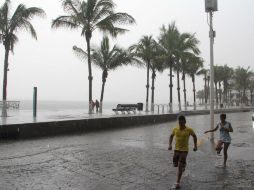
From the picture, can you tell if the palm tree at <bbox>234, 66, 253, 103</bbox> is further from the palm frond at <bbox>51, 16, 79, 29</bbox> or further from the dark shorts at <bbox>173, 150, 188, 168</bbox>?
the dark shorts at <bbox>173, 150, 188, 168</bbox>

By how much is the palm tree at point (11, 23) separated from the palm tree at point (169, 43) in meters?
18.8

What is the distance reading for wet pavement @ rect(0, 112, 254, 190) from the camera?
8188 mm

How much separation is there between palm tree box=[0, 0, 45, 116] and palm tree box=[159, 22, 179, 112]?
61.7 feet

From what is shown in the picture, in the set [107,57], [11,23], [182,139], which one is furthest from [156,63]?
[182,139]

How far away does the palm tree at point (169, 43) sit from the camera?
42.4 metres

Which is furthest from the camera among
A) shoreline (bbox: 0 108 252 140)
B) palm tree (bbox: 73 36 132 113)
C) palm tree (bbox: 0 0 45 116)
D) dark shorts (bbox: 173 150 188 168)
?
palm tree (bbox: 73 36 132 113)

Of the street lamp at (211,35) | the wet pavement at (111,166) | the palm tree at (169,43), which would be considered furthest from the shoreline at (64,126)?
the palm tree at (169,43)

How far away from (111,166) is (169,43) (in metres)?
33.4

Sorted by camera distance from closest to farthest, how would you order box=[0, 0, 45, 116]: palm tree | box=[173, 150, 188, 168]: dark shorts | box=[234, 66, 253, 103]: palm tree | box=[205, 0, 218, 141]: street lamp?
box=[173, 150, 188, 168]: dark shorts, box=[205, 0, 218, 141]: street lamp, box=[0, 0, 45, 116]: palm tree, box=[234, 66, 253, 103]: palm tree

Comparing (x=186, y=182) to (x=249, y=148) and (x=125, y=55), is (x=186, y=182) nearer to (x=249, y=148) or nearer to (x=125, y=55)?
(x=249, y=148)

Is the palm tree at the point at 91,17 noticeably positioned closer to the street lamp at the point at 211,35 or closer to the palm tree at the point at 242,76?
the street lamp at the point at 211,35

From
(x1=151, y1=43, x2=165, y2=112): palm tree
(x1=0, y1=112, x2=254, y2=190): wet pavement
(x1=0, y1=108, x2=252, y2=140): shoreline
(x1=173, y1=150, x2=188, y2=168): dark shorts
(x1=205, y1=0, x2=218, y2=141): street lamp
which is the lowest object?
(x1=0, y1=112, x2=254, y2=190): wet pavement

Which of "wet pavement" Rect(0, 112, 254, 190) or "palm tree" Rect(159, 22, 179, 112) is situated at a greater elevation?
"palm tree" Rect(159, 22, 179, 112)

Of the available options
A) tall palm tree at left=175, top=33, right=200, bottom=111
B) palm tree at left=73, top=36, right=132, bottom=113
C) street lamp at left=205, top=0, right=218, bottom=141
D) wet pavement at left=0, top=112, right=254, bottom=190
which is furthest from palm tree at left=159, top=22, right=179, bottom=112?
wet pavement at left=0, top=112, right=254, bottom=190
